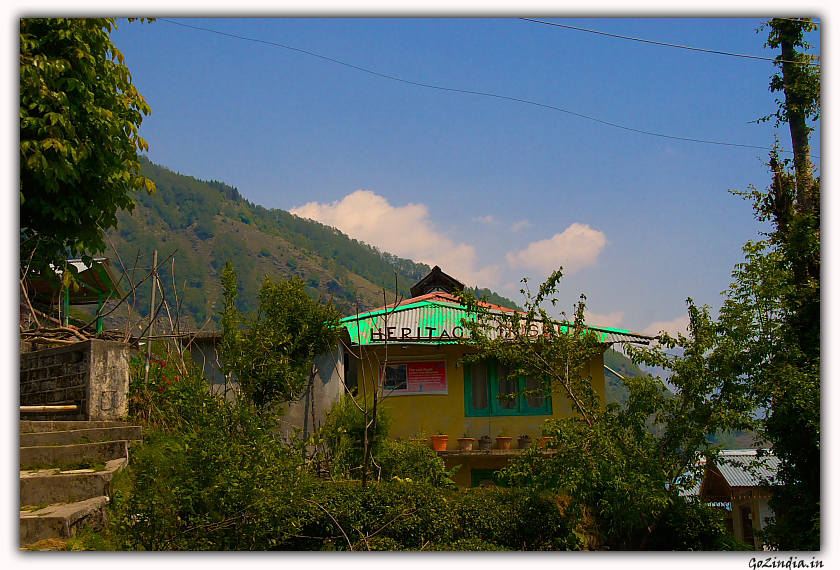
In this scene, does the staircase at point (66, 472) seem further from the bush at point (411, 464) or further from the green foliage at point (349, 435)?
the bush at point (411, 464)

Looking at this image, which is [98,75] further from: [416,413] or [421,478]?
[416,413]

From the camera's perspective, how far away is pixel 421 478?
26.7ft

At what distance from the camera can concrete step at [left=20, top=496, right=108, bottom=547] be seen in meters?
5.25

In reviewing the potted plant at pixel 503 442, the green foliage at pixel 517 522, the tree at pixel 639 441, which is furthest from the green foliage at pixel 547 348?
the potted plant at pixel 503 442

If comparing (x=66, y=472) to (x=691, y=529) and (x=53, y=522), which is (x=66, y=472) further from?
(x=691, y=529)

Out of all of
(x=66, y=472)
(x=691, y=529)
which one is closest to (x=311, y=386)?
(x=66, y=472)

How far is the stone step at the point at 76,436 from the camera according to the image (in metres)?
6.95

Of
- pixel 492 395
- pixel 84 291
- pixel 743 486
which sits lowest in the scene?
pixel 743 486

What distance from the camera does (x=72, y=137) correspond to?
6.50 m

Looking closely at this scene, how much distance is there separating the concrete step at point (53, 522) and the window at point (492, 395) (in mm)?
7003

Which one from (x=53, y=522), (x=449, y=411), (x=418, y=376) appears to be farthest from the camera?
(x=418, y=376)

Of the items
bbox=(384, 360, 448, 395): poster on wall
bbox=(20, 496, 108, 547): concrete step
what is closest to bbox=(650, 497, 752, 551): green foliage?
bbox=(384, 360, 448, 395): poster on wall

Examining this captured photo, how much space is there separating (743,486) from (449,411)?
903cm

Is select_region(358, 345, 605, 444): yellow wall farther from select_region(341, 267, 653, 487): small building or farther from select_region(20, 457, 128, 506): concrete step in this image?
select_region(20, 457, 128, 506): concrete step
